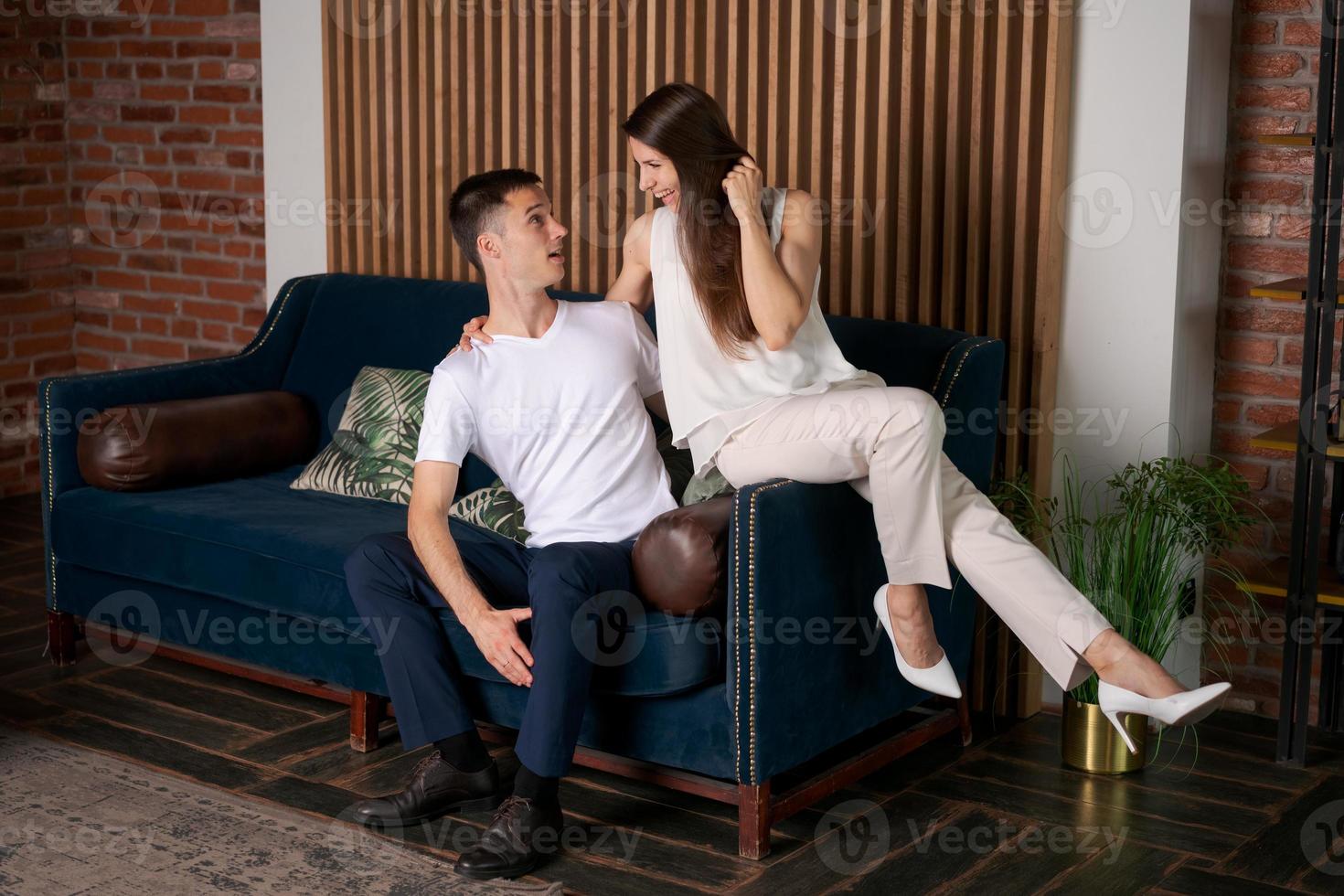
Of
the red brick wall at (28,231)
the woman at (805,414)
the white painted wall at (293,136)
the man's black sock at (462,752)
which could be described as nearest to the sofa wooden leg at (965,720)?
the woman at (805,414)

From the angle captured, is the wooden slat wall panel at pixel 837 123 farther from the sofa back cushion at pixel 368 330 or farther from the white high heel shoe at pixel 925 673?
the white high heel shoe at pixel 925 673

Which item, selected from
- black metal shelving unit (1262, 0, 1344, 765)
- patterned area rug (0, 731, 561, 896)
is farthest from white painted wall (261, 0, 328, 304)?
black metal shelving unit (1262, 0, 1344, 765)

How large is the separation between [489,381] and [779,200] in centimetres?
67

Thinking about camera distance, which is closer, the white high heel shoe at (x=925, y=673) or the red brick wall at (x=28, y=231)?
the white high heel shoe at (x=925, y=673)

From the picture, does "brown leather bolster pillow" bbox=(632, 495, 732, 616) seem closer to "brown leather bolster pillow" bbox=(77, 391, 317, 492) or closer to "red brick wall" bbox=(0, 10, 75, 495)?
"brown leather bolster pillow" bbox=(77, 391, 317, 492)

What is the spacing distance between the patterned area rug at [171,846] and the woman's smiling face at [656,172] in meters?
1.28

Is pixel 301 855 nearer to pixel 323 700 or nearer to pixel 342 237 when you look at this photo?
pixel 323 700

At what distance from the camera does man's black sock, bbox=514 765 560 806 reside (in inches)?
108

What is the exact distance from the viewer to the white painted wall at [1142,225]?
10.7 ft

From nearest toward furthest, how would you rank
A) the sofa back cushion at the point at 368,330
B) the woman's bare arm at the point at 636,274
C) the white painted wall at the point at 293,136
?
the woman's bare arm at the point at 636,274 → the sofa back cushion at the point at 368,330 → the white painted wall at the point at 293,136

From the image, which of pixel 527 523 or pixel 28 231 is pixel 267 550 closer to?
pixel 527 523

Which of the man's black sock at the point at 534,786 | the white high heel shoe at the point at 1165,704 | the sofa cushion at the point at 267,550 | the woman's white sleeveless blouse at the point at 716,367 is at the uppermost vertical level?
the woman's white sleeveless blouse at the point at 716,367

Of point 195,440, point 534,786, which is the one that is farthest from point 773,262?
point 195,440

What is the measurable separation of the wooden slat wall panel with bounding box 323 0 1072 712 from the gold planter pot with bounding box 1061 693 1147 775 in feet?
1.08
